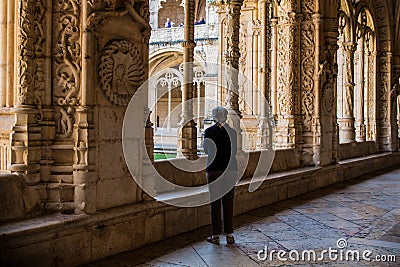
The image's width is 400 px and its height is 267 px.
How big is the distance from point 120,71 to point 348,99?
6.53 meters

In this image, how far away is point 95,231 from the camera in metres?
3.21

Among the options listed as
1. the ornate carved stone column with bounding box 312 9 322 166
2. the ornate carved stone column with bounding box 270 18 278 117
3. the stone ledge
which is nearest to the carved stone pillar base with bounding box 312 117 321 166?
the ornate carved stone column with bounding box 312 9 322 166

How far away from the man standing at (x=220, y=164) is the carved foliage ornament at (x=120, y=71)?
26.8 inches

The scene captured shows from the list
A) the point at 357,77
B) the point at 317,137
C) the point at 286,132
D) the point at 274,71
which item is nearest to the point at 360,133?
the point at 357,77

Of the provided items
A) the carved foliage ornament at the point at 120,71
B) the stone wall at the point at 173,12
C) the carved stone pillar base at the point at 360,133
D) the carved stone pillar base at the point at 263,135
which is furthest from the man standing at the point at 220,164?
the stone wall at the point at 173,12

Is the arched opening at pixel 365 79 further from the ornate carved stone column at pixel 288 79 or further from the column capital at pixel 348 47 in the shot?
the ornate carved stone column at pixel 288 79

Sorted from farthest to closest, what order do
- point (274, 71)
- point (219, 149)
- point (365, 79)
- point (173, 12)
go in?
point (173, 12)
point (365, 79)
point (274, 71)
point (219, 149)

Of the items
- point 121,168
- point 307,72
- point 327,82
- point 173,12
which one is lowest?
point 121,168

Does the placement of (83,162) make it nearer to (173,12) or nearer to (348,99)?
(348,99)

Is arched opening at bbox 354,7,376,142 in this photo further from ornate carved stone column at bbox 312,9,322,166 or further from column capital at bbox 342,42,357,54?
ornate carved stone column at bbox 312,9,322,166

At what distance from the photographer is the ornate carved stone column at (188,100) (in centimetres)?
473

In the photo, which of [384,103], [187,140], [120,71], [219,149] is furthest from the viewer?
[384,103]

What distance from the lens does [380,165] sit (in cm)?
1005

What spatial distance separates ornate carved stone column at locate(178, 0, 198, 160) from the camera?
473 centimetres
